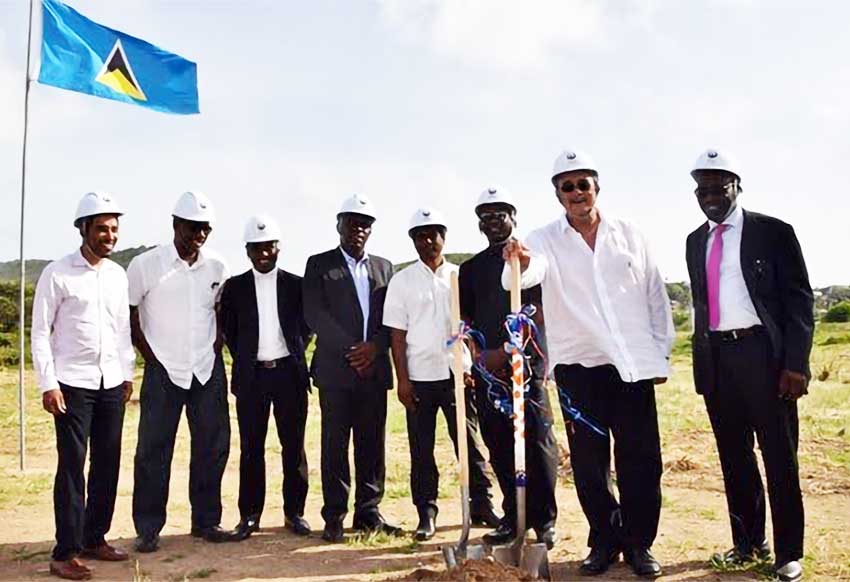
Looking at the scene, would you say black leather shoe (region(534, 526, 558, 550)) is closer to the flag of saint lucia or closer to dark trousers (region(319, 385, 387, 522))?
dark trousers (region(319, 385, 387, 522))

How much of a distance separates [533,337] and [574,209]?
3.34ft

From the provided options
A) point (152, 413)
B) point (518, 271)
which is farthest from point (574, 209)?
point (152, 413)

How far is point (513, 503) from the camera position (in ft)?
20.8

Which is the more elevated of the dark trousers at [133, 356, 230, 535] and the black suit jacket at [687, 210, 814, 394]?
the black suit jacket at [687, 210, 814, 394]

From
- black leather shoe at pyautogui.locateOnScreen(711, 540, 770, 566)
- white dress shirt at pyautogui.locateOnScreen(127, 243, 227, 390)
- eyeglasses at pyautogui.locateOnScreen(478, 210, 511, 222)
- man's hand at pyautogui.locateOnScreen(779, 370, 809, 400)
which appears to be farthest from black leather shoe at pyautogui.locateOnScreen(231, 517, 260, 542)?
man's hand at pyautogui.locateOnScreen(779, 370, 809, 400)

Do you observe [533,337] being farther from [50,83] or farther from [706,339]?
[50,83]

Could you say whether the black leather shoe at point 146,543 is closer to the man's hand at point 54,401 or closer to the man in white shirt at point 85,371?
the man in white shirt at point 85,371

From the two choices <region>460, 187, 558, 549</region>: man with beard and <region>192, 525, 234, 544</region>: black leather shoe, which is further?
<region>192, 525, 234, 544</region>: black leather shoe

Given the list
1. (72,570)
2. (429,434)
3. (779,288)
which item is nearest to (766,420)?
(779,288)

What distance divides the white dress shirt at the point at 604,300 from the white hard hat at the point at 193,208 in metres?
2.38

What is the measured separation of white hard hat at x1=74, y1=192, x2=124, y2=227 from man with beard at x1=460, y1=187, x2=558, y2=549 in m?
2.41

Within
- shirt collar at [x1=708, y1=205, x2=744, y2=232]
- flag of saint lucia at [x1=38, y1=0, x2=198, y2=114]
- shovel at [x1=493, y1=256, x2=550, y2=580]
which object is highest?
flag of saint lucia at [x1=38, y1=0, x2=198, y2=114]

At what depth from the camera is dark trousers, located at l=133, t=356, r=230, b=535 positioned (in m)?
6.57

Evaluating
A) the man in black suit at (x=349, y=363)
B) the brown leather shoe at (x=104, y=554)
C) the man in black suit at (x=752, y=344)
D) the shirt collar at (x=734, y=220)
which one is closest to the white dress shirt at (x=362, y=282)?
the man in black suit at (x=349, y=363)
